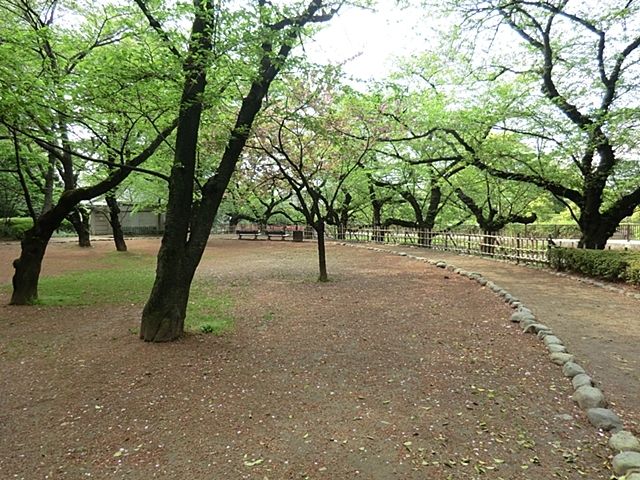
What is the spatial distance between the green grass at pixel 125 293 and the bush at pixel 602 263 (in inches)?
291

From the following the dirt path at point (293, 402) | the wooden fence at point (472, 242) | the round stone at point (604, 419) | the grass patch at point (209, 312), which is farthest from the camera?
the wooden fence at point (472, 242)

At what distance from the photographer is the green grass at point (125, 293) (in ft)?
18.6

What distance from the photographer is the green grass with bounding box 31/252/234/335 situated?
568 cm

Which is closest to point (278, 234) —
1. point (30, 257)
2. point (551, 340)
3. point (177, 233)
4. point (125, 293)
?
point (125, 293)

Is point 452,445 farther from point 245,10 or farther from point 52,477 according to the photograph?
point 245,10

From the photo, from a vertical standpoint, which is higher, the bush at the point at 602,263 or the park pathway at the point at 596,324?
the bush at the point at 602,263

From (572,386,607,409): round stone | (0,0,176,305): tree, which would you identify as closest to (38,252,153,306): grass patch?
(0,0,176,305): tree

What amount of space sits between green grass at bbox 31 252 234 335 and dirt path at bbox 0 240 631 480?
0.45 metres

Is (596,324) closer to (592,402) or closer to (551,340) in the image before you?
(551,340)

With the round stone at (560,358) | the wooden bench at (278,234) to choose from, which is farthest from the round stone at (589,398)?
the wooden bench at (278,234)

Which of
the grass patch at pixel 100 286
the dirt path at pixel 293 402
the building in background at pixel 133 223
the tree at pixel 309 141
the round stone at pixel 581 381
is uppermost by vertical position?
the tree at pixel 309 141

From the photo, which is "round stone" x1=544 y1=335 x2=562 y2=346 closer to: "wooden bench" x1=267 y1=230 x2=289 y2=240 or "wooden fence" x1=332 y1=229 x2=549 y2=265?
"wooden fence" x1=332 y1=229 x2=549 y2=265

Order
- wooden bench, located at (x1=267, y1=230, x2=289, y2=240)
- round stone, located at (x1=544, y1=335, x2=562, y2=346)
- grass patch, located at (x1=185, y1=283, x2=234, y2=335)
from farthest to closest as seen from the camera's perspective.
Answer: wooden bench, located at (x1=267, y1=230, x2=289, y2=240), grass patch, located at (x1=185, y1=283, x2=234, y2=335), round stone, located at (x1=544, y1=335, x2=562, y2=346)

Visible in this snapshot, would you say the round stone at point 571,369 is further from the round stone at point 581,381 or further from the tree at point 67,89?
the tree at point 67,89
